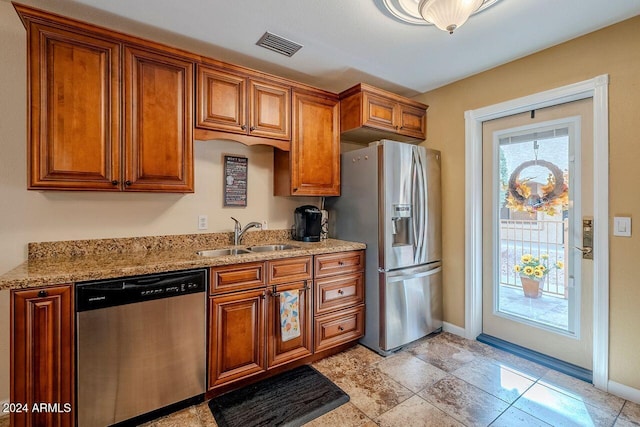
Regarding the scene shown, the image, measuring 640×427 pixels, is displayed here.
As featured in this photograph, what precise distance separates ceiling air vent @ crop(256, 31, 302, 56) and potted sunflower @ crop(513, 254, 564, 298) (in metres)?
2.64

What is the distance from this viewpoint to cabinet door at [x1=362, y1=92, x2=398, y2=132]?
8.91 feet

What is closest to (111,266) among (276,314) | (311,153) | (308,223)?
(276,314)

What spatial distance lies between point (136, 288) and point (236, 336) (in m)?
0.72

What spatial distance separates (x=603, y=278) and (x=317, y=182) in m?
2.24

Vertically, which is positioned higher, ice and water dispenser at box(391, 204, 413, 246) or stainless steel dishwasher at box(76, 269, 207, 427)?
ice and water dispenser at box(391, 204, 413, 246)

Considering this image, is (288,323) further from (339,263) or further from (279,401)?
(339,263)

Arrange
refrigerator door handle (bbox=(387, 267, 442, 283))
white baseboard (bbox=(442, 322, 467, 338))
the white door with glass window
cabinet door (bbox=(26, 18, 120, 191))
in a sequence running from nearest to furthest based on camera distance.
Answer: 1. cabinet door (bbox=(26, 18, 120, 191))
2. the white door with glass window
3. refrigerator door handle (bbox=(387, 267, 442, 283))
4. white baseboard (bbox=(442, 322, 467, 338))

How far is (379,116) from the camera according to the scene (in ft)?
9.20

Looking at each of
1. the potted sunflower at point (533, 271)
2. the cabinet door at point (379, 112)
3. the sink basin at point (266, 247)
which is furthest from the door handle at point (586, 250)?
the sink basin at point (266, 247)

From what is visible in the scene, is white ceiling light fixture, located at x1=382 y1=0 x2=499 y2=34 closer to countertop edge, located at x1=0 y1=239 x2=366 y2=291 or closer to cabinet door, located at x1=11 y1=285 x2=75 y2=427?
countertop edge, located at x1=0 y1=239 x2=366 y2=291

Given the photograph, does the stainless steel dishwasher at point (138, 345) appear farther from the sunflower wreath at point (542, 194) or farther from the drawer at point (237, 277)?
the sunflower wreath at point (542, 194)

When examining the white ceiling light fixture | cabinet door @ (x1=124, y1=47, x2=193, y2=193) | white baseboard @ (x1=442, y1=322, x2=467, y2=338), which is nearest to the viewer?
the white ceiling light fixture

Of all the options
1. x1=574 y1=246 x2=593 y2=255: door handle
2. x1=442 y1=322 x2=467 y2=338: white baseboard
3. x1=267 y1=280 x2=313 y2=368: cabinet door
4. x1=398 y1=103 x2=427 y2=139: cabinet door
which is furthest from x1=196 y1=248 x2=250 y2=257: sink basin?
x1=574 y1=246 x2=593 y2=255: door handle

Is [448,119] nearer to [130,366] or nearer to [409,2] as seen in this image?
[409,2]
